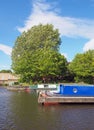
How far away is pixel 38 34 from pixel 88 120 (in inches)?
4438

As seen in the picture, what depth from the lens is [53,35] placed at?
15500 cm

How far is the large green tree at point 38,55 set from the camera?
13688cm

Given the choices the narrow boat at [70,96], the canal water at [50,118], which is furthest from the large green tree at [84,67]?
the canal water at [50,118]

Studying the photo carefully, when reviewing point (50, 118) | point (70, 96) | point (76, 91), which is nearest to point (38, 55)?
point (76, 91)

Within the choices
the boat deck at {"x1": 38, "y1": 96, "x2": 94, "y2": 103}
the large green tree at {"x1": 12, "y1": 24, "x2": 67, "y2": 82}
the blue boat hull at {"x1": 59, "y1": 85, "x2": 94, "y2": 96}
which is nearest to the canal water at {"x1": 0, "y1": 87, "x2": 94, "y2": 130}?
the boat deck at {"x1": 38, "y1": 96, "x2": 94, "y2": 103}

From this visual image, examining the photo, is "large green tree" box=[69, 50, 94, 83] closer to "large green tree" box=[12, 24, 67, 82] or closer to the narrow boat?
"large green tree" box=[12, 24, 67, 82]

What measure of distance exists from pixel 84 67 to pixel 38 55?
24.9m

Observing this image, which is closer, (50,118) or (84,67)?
(50,118)

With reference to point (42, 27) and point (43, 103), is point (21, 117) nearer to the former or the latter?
point (43, 103)

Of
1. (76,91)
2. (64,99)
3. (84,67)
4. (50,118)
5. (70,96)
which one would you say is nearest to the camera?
(50,118)

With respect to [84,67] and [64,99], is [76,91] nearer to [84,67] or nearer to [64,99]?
[64,99]

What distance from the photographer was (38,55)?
145 meters

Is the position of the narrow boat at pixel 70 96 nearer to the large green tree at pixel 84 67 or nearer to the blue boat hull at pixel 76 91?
the blue boat hull at pixel 76 91

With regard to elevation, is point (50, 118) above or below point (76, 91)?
below
